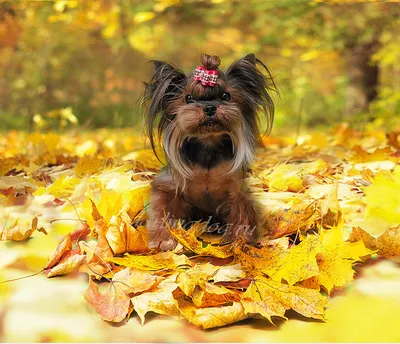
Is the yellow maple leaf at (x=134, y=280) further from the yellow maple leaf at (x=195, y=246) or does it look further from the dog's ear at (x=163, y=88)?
the dog's ear at (x=163, y=88)

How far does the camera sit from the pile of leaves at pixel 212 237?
1408 mm

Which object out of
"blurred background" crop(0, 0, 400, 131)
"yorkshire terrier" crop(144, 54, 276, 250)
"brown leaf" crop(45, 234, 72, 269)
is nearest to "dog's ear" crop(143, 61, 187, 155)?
"yorkshire terrier" crop(144, 54, 276, 250)

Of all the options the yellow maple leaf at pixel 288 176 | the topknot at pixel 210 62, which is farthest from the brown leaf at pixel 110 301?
the yellow maple leaf at pixel 288 176

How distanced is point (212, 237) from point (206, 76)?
2.17 ft

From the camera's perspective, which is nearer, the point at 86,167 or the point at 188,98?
the point at 188,98

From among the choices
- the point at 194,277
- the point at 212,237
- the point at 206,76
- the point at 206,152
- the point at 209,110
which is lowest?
the point at 212,237

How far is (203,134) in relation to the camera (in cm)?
183

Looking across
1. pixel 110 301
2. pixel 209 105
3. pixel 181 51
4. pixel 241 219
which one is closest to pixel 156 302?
pixel 110 301

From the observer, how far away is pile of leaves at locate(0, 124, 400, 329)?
4.62ft

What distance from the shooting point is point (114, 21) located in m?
5.96

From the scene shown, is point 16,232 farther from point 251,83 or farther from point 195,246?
point 251,83

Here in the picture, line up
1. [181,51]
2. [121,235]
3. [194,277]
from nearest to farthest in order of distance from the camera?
[194,277] → [121,235] → [181,51]

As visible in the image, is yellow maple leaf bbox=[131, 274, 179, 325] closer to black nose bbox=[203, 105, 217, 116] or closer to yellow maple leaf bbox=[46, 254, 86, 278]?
yellow maple leaf bbox=[46, 254, 86, 278]

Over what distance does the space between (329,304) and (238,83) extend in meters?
0.94
